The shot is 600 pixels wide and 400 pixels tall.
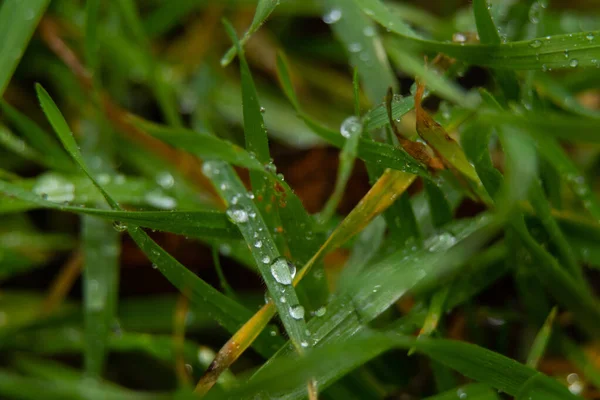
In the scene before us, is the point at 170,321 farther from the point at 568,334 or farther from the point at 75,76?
the point at 568,334

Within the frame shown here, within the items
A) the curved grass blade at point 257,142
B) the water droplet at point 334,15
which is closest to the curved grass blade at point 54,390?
the curved grass blade at point 257,142

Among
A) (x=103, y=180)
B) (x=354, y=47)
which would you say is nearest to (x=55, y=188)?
(x=103, y=180)

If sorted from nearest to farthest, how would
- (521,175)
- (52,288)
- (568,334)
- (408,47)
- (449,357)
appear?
(521,175), (449,357), (568,334), (52,288), (408,47)

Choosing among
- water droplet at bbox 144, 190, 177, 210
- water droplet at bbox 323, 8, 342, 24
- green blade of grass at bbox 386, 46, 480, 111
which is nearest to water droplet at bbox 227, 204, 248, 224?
water droplet at bbox 144, 190, 177, 210

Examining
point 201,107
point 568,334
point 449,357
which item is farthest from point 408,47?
point 449,357

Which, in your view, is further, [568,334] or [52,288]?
[52,288]

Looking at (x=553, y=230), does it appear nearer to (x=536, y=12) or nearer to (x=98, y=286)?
(x=536, y=12)
